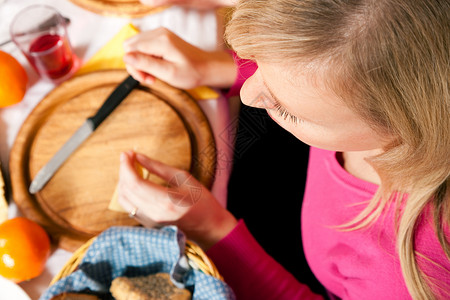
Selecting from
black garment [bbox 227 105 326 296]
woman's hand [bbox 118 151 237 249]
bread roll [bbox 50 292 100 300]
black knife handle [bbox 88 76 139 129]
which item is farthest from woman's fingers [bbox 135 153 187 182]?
black garment [bbox 227 105 326 296]

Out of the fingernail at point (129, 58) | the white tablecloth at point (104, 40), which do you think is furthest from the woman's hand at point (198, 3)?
the fingernail at point (129, 58)

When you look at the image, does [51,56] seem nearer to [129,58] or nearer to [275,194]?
[129,58]

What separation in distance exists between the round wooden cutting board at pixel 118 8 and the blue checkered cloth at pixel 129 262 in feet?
1.33

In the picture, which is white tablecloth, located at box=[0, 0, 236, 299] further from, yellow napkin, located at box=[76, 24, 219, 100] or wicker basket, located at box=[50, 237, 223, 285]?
wicker basket, located at box=[50, 237, 223, 285]

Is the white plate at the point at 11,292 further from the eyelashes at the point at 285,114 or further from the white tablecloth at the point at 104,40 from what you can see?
the eyelashes at the point at 285,114

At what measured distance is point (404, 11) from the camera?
31 cm

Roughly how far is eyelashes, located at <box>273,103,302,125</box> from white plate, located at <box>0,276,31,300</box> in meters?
0.46

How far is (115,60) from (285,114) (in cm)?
41

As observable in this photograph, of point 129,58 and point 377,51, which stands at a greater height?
point 377,51

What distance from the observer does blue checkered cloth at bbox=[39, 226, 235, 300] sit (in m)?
0.54

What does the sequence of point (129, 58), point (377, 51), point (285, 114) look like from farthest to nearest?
point (129, 58)
point (285, 114)
point (377, 51)

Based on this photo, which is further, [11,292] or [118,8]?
[118,8]

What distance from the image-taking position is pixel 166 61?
2.29 feet

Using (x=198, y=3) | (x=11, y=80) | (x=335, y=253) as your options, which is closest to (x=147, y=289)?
(x=335, y=253)
